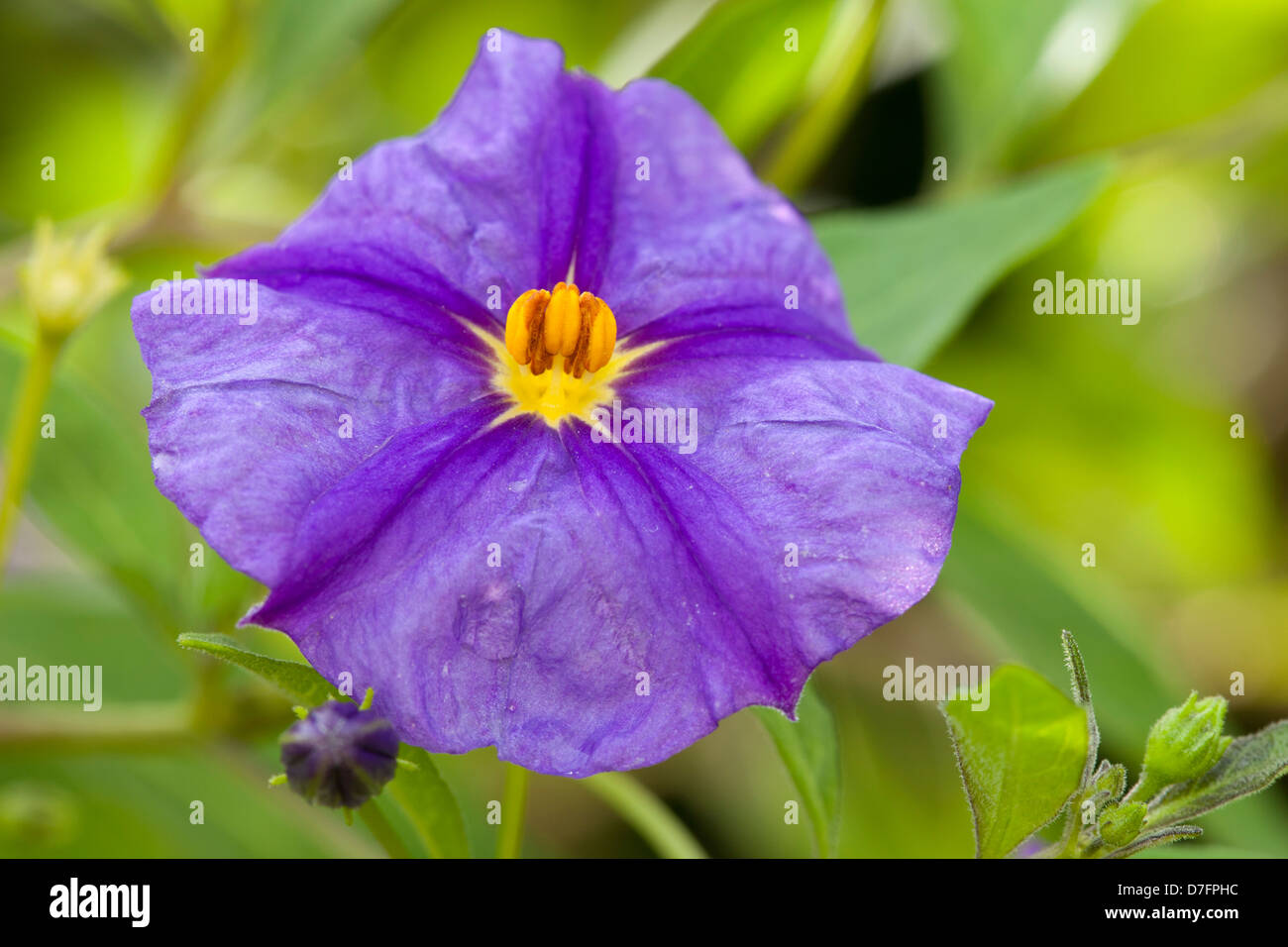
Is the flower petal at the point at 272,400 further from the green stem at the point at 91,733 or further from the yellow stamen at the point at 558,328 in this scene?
the green stem at the point at 91,733


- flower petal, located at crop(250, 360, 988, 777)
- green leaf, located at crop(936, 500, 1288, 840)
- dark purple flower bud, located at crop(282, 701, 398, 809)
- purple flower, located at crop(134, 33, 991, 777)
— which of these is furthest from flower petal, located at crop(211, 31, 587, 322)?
green leaf, located at crop(936, 500, 1288, 840)

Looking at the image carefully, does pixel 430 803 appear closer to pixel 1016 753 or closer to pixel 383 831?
pixel 383 831

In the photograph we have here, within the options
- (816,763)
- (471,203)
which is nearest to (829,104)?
(471,203)

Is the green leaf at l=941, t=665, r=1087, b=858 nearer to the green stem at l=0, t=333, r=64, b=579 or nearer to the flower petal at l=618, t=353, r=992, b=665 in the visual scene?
the flower petal at l=618, t=353, r=992, b=665
